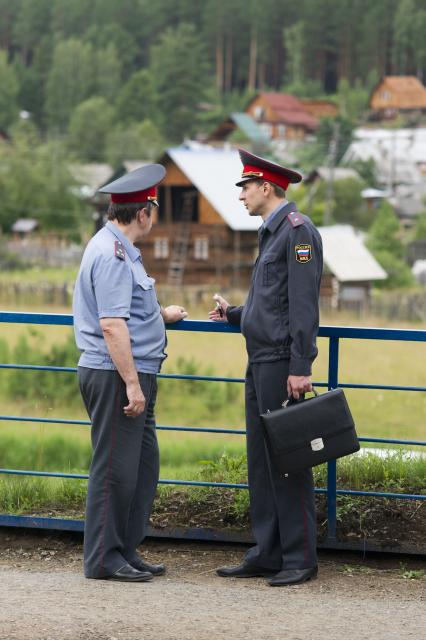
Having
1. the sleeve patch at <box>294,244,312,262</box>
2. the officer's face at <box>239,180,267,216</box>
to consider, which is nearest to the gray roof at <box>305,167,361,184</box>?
the officer's face at <box>239,180,267,216</box>

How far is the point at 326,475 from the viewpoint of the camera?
5.05m

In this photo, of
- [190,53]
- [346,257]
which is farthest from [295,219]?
[190,53]

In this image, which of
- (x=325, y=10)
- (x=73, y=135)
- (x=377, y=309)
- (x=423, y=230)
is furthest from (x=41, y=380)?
(x=325, y=10)

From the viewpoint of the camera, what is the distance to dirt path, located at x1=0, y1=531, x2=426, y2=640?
3.69 metres

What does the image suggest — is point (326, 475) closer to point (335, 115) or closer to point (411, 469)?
point (411, 469)

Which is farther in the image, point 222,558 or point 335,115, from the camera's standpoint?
point 335,115

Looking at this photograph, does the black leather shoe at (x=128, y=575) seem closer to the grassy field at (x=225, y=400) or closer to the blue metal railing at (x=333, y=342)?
the blue metal railing at (x=333, y=342)

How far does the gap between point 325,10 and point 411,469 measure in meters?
145

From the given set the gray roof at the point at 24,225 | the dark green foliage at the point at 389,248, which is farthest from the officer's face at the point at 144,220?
the gray roof at the point at 24,225

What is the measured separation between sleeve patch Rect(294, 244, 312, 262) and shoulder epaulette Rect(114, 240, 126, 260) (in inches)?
24.8

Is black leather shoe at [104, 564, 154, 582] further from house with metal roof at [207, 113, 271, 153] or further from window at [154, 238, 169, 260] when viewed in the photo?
house with metal roof at [207, 113, 271, 153]

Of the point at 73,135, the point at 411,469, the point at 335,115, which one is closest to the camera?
the point at 411,469

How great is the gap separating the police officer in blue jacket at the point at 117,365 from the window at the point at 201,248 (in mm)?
53313

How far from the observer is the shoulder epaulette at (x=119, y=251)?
4.16m
